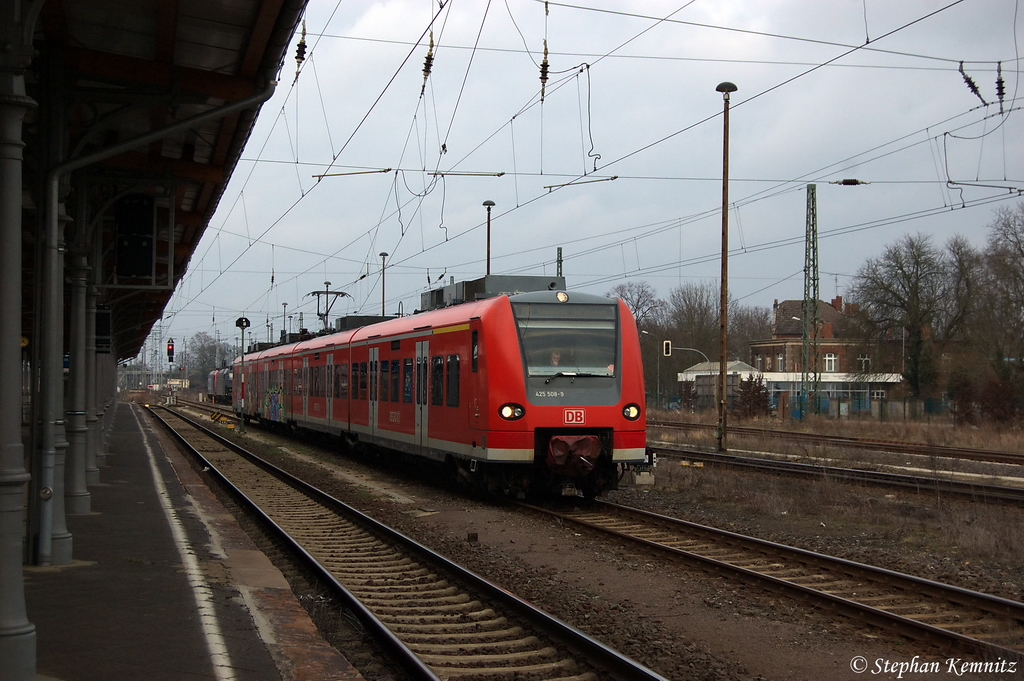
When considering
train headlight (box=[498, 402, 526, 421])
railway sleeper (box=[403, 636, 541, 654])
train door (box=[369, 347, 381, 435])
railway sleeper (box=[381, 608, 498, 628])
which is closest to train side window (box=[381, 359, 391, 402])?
train door (box=[369, 347, 381, 435])

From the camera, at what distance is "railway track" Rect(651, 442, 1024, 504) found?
46.4 ft

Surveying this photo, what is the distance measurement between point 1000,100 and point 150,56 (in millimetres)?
13371

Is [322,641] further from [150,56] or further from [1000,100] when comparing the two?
[1000,100]

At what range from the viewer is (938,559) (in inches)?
387

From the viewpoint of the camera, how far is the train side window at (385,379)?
18672mm

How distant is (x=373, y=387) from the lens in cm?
1994

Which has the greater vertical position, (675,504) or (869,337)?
(869,337)

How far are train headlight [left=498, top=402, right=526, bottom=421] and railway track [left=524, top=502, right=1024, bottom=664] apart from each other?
74.2 inches

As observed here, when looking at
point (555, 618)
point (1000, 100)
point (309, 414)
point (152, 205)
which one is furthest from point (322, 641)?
point (309, 414)

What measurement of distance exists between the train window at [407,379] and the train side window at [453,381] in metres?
2.30

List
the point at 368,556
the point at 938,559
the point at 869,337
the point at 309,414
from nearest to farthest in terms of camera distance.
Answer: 1. the point at 938,559
2. the point at 368,556
3. the point at 309,414
4. the point at 869,337

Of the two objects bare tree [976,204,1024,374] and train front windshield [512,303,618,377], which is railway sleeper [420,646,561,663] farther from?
bare tree [976,204,1024,374]

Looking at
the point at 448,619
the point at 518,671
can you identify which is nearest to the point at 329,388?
the point at 448,619

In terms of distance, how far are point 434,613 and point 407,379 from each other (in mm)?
9599
